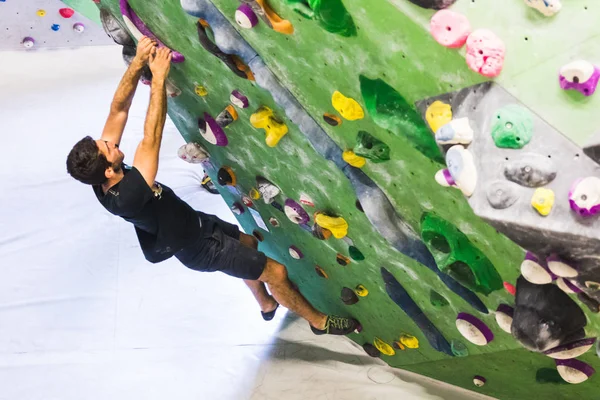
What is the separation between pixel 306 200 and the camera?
3.16 metres

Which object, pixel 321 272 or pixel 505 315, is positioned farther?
pixel 321 272

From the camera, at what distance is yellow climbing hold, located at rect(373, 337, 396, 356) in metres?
3.85

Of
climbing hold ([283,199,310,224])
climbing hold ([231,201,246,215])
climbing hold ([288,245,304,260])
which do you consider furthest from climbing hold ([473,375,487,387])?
climbing hold ([231,201,246,215])

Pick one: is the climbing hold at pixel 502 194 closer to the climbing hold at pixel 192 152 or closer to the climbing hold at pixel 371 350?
Answer: the climbing hold at pixel 192 152

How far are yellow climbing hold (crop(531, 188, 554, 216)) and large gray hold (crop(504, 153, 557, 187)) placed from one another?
0.06 ft

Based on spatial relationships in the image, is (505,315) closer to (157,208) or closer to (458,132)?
(458,132)

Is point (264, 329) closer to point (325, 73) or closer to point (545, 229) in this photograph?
point (325, 73)

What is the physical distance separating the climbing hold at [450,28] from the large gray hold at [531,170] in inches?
12.0

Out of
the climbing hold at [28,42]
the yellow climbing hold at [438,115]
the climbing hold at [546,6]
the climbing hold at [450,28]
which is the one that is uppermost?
the climbing hold at [546,6]

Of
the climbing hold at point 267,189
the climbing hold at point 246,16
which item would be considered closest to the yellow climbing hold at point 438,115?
the climbing hold at point 246,16

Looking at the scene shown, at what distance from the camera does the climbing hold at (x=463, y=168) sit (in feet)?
6.33

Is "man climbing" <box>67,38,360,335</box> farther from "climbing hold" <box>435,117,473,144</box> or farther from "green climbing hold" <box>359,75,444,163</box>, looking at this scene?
"climbing hold" <box>435,117,473,144</box>

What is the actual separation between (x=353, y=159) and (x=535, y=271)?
716mm

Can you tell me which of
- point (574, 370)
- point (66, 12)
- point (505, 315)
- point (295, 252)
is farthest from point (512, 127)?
point (66, 12)
